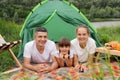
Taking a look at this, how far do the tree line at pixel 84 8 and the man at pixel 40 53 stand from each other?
7.97 m

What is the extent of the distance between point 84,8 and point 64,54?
10.9 meters

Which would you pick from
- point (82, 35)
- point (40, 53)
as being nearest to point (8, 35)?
point (40, 53)

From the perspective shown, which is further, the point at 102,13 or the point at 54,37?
the point at 102,13

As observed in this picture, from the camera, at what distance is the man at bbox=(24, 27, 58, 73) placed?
474 centimetres

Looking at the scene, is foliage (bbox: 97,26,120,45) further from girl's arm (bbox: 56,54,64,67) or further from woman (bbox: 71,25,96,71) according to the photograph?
girl's arm (bbox: 56,54,64,67)

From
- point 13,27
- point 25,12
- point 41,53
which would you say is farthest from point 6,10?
point 41,53

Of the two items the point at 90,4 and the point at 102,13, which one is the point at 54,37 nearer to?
the point at 102,13

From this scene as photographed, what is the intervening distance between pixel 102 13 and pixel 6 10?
3991mm

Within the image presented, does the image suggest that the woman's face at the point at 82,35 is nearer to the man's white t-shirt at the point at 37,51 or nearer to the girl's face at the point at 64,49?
the girl's face at the point at 64,49

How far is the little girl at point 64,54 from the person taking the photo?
15.8 feet

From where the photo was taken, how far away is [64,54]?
4.86m

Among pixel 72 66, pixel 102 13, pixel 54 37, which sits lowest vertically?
pixel 72 66

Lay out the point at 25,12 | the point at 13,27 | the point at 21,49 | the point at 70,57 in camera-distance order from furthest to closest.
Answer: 1. the point at 25,12
2. the point at 13,27
3. the point at 21,49
4. the point at 70,57

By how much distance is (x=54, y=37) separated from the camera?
6012 millimetres
